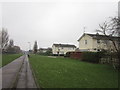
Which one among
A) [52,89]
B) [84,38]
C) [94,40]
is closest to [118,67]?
[52,89]

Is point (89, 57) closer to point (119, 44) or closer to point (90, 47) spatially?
point (119, 44)

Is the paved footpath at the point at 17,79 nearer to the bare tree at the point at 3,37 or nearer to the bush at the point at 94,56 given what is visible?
the bush at the point at 94,56

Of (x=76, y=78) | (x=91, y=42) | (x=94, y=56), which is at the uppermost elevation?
(x=91, y=42)

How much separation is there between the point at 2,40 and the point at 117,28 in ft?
208

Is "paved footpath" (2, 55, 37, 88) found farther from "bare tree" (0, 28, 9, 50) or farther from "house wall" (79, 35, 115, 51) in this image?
"bare tree" (0, 28, 9, 50)

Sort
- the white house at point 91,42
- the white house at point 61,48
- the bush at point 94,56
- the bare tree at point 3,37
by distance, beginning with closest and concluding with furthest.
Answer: the bush at point 94,56 → the white house at point 91,42 → the bare tree at point 3,37 → the white house at point 61,48

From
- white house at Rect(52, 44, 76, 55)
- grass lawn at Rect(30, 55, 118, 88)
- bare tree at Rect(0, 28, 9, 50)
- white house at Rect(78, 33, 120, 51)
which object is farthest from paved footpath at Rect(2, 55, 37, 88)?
white house at Rect(52, 44, 76, 55)

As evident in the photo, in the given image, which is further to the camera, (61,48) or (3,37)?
(61,48)

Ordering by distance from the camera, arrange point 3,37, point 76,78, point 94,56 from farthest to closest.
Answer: point 3,37, point 94,56, point 76,78

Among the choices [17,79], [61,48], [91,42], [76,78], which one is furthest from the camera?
[61,48]

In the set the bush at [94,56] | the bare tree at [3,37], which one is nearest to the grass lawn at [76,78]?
the bush at [94,56]

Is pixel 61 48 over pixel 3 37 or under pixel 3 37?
under

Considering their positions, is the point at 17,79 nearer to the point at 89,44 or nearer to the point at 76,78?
the point at 76,78

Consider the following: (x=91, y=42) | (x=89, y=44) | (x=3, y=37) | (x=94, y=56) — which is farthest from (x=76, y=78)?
(x=3, y=37)
